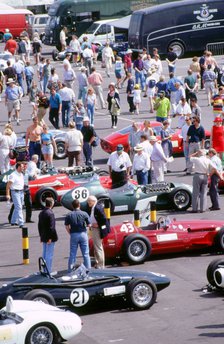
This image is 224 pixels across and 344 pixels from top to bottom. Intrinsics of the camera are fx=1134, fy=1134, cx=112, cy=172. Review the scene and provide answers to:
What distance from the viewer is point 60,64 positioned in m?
56.0

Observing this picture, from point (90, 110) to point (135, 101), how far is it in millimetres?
3418

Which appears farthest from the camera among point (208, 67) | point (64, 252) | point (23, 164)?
point (208, 67)

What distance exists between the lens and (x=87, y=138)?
99.4ft

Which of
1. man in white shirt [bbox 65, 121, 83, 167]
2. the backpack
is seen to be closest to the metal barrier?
the backpack

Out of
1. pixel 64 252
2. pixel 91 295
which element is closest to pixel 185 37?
pixel 64 252

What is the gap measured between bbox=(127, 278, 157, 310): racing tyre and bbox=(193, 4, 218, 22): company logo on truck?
121 feet

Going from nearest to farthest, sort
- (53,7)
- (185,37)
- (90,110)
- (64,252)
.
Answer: (64,252)
(90,110)
(185,37)
(53,7)

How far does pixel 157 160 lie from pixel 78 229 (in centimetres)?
759

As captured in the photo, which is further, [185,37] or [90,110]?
[185,37]

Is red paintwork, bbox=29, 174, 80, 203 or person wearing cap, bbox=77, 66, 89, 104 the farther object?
person wearing cap, bbox=77, 66, 89, 104

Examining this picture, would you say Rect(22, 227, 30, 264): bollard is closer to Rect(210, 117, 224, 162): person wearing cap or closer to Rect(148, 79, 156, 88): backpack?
Rect(210, 117, 224, 162): person wearing cap

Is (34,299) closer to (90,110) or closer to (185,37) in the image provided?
(90,110)

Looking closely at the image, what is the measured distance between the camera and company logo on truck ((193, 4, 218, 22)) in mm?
53594

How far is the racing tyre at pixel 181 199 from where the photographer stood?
25.7m
